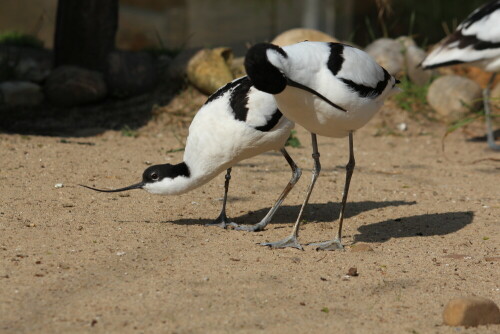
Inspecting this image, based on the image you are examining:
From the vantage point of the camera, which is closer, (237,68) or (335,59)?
(335,59)

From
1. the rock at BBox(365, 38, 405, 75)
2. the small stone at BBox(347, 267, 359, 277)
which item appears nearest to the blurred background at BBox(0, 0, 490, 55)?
the rock at BBox(365, 38, 405, 75)

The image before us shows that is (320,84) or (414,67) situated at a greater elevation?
(320,84)

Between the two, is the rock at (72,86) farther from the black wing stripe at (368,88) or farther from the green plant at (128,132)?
the black wing stripe at (368,88)

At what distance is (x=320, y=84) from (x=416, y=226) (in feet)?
4.77

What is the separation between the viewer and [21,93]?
26.5 ft

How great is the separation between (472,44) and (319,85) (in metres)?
3.94

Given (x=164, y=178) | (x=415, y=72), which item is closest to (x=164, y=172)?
(x=164, y=178)

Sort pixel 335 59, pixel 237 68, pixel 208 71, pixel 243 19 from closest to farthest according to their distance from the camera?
pixel 335 59 → pixel 208 71 → pixel 237 68 → pixel 243 19

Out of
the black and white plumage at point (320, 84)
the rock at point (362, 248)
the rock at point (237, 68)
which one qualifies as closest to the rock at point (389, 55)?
the rock at point (237, 68)

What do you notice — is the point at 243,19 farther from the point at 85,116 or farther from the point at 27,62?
the point at 85,116

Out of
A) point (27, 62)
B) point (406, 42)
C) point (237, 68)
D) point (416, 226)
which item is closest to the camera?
point (416, 226)

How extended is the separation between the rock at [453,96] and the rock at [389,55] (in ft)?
1.49

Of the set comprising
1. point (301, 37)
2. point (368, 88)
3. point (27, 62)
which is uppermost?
point (368, 88)

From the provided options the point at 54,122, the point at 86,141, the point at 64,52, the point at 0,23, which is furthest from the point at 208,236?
the point at 0,23
